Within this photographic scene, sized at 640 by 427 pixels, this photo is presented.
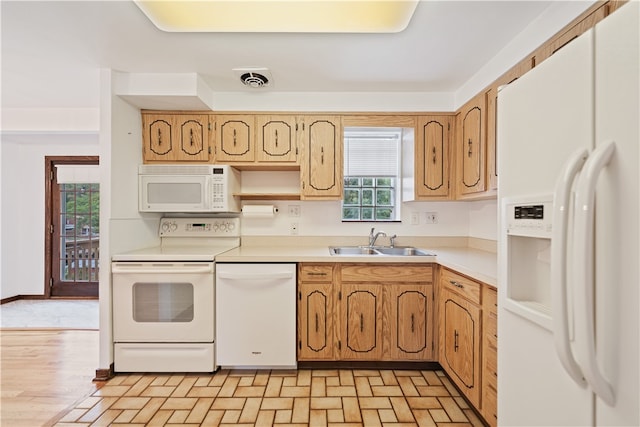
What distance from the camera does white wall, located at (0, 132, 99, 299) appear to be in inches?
167

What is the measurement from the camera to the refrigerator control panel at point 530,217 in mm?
853

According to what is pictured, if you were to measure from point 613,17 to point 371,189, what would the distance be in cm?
251

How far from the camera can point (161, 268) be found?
90.8 inches

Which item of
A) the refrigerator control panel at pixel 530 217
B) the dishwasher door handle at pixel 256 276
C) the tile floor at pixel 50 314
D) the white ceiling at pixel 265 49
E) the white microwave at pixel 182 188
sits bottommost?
the tile floor at pixel 50 314

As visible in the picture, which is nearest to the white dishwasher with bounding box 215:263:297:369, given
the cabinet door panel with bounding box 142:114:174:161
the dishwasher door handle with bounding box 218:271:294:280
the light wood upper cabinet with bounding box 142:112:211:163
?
the dishwasher door handle with bounding box 218:271:294:280

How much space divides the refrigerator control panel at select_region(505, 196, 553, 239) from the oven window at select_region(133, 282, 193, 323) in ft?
6.92

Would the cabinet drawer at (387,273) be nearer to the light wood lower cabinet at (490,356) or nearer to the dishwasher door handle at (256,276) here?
the dishwasher door handle at (256,276)

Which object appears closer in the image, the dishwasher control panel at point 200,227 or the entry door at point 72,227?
the dishwasher control panel at point 200,227

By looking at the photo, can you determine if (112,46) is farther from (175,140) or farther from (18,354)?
(18,354)

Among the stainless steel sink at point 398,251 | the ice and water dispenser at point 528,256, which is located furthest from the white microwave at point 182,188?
the ice and water dispenser at point 528,256

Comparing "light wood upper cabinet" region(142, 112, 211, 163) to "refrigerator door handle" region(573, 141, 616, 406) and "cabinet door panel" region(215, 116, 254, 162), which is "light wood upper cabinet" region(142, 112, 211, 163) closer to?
"cabinet door panel" region(215, 116, 254, 162)

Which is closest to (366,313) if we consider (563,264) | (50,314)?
(563,264)

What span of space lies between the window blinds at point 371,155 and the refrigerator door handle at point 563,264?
245 cm

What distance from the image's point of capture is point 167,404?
199 cm
